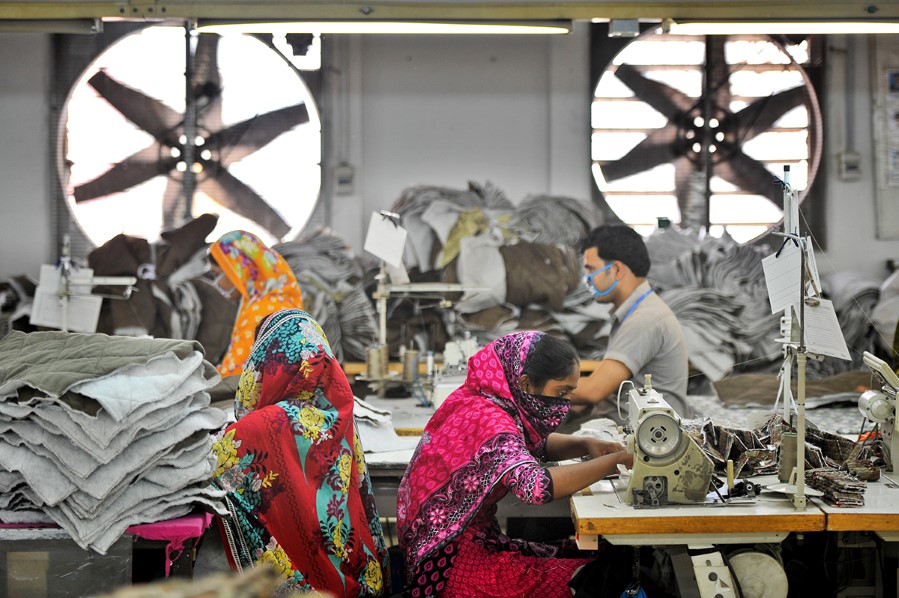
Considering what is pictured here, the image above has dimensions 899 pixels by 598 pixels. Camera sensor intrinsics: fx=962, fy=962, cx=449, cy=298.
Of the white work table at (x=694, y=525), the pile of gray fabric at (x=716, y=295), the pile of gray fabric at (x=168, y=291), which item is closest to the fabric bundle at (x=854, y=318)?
the pile of gray fabric at (x=716, y=295)

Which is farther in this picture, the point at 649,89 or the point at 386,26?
the point at 649,89

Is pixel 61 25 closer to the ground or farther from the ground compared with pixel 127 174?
farther from the ground

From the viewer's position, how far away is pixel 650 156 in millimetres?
5938

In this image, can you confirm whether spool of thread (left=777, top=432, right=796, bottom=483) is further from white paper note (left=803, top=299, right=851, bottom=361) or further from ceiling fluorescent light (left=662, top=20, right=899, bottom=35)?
ceiling fluorescent light (left=662, top=20, right=899, bottom=35)

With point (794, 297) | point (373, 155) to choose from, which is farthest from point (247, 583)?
point (373, 155)

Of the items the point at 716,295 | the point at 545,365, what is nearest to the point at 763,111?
A: the point at 716,295

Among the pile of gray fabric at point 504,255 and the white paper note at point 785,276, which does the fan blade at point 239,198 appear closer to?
the pile of gray fabric at point 504,255

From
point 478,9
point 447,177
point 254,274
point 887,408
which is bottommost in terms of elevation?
point 887,408

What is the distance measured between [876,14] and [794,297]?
245cm

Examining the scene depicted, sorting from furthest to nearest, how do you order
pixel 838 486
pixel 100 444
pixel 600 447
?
pixel 600 447 → pixel 838 486 → pixel 100 444

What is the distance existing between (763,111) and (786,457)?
3708 millimetres

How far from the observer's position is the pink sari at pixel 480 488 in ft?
8.73

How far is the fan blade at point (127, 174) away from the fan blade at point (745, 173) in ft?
11.2

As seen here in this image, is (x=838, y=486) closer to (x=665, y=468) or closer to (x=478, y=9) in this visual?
(x=665, y=468)
